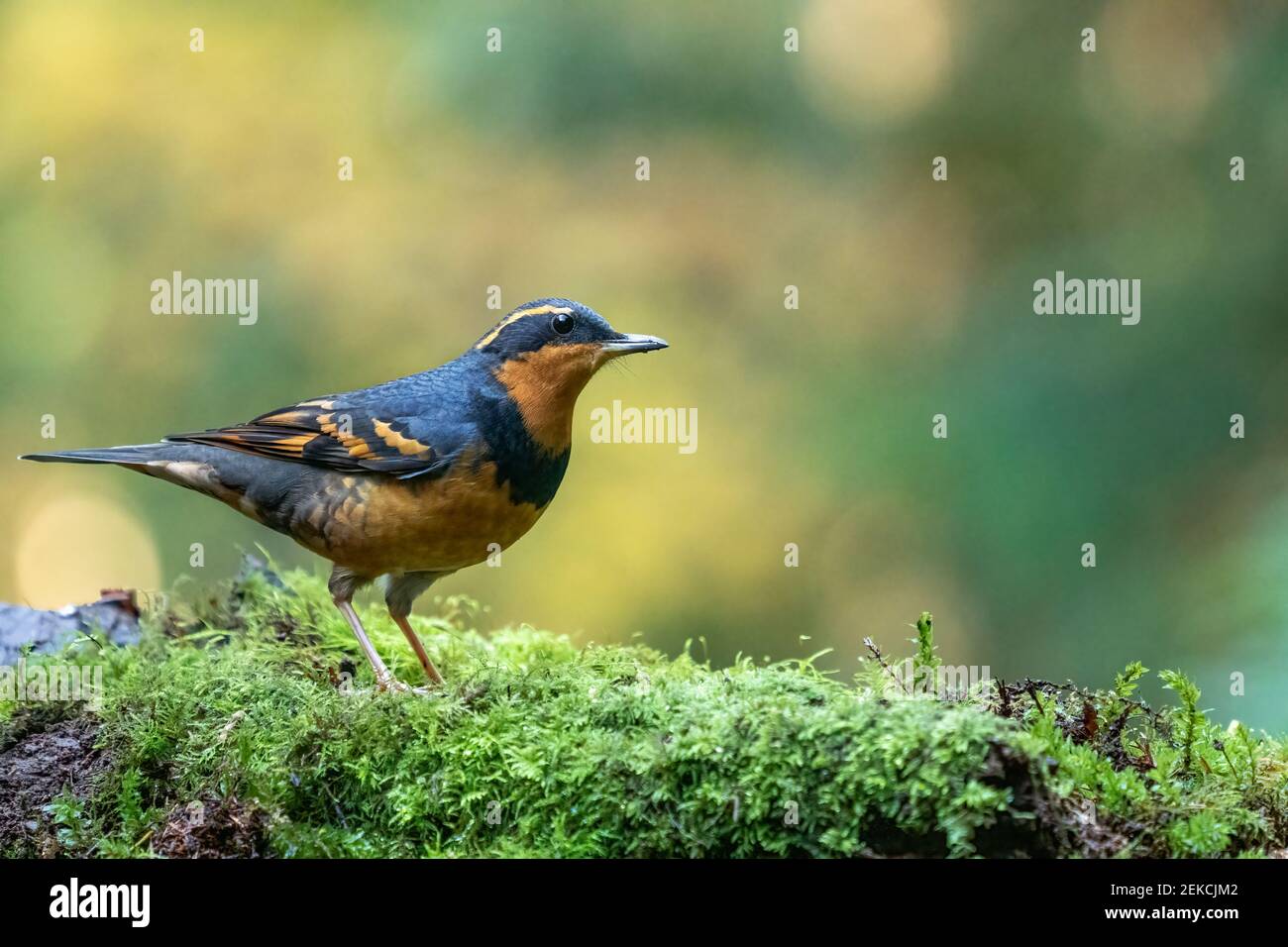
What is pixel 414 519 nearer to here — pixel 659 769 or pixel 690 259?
pixel 659 769

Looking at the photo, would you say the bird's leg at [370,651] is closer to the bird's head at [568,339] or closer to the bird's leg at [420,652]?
the bird's leg at [420,652]

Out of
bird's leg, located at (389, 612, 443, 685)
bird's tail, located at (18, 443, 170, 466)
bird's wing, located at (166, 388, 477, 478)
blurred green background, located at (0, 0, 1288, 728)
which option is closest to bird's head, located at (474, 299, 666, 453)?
bird's wing, located at (166, 388, 477, 478)

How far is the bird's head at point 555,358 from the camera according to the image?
5.53 metres

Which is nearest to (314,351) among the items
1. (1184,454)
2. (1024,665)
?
(1024,665)

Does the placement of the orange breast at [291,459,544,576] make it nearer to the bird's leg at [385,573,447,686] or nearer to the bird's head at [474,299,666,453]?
the bird's leg at [385,573,447,686]

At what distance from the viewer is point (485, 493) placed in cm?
538

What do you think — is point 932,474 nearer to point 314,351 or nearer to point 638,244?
point 638,244

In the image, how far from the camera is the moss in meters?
3.36

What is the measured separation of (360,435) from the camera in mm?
5629

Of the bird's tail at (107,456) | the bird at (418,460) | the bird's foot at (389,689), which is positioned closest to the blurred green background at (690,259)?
the bird's tail at (107,456)

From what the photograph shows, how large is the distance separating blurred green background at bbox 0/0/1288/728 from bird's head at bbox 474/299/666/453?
3.86 m

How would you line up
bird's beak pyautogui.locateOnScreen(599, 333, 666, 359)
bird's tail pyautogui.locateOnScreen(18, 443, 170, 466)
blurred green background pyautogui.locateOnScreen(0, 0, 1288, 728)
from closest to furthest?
bird's beak pyautogui.locateOnScreen(599, 333, 666, 359) < bird's tail pyautogui.locateOnScreen(18, 443, 170, 466) < blurred green background pyautogui.locateOnScreen(0, 0, 1288, 728)
